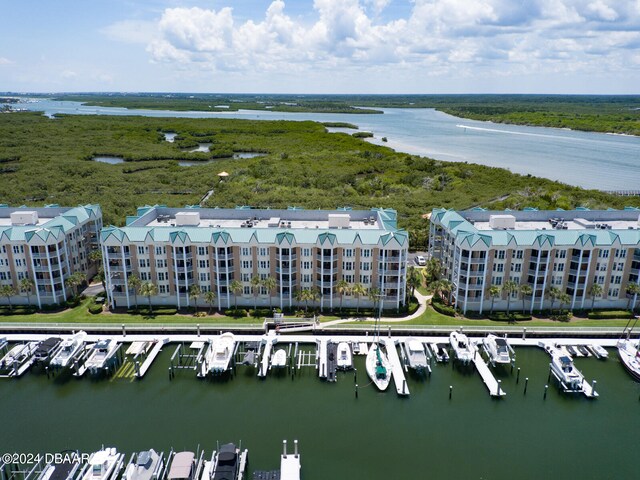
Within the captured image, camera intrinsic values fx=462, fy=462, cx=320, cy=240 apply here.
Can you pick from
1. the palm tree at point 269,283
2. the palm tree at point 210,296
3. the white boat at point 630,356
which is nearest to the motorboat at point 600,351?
the white boat at point 630,356

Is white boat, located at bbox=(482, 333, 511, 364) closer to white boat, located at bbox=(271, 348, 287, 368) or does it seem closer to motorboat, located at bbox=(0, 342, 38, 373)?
white boat, located at bbox=(271, 348, 287, 368)

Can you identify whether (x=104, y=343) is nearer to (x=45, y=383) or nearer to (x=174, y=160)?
(x=45, y=383)

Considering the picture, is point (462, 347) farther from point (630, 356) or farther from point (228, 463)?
point (228, 463)

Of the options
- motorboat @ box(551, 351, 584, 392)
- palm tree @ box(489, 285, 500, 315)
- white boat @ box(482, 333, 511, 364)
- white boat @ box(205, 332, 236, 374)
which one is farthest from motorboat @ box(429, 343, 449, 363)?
white boat @ box(205, 332, 236, 374)

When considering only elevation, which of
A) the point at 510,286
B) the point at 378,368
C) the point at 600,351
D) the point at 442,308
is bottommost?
the point at 600,351

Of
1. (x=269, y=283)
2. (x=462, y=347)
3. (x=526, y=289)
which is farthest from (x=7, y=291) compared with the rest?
(x=526, y=289)

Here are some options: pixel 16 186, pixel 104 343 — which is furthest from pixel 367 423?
pixel 16 186
